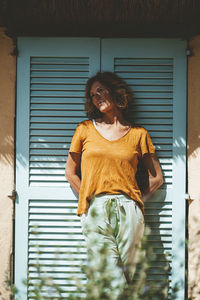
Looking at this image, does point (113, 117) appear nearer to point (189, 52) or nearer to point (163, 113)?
point (163, 113)

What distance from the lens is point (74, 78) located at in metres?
2.91

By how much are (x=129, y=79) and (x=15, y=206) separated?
1.45 metres

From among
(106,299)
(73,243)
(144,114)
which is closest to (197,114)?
(144,114)

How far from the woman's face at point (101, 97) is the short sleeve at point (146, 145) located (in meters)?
0.35

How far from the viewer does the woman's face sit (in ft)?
8.93

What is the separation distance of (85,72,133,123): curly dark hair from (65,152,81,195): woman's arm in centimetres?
37

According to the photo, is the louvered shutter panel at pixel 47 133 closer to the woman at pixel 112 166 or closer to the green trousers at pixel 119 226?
the woman at pixel 112 166

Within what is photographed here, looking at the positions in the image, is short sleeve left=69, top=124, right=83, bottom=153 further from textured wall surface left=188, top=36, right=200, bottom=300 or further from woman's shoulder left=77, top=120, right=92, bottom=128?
textured wall surface left=188, top=36, right=200, bottom=300

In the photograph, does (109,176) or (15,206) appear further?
(15,206)

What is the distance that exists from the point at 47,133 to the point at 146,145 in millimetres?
845

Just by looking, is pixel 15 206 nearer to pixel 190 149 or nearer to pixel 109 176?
pixel 109 176

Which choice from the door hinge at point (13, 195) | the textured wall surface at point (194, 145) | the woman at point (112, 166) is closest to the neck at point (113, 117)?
the woman at point (112, 166)

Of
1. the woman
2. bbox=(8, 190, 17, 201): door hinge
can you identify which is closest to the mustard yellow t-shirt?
the woman

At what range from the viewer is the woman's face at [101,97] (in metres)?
2.72
